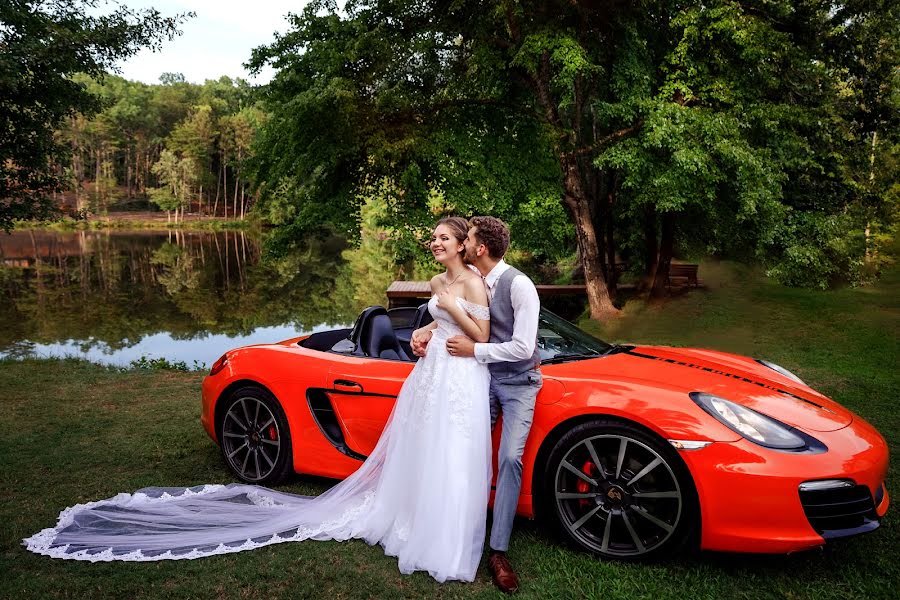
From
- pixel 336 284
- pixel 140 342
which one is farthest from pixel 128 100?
pixel 140 342

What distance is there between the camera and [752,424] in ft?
10.8

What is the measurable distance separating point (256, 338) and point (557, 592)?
14.9m

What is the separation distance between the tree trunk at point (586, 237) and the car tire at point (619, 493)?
12227 millimetres

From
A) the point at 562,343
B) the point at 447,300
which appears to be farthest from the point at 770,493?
the point at 447,300

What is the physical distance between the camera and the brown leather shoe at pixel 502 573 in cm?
330

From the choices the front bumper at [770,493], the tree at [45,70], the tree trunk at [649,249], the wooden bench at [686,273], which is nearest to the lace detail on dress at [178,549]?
the front bumper at [770,493]

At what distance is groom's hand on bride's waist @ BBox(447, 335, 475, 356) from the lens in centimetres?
360

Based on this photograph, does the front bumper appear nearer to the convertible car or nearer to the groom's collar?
the convertible car

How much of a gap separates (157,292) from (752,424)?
25.6m

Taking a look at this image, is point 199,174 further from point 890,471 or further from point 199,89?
point 890,471

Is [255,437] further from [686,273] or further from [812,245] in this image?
[686,273]

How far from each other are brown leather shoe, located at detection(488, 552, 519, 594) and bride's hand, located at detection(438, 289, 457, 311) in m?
1.37

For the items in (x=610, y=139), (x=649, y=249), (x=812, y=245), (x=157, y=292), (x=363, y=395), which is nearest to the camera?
(x=363, y=395)

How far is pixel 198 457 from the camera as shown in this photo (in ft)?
18.5
